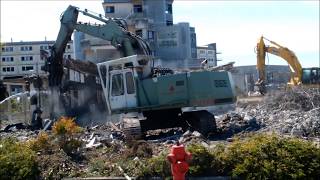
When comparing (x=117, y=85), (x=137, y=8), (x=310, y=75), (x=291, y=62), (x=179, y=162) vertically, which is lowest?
(x=179, y=162)

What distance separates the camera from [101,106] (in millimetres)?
28344

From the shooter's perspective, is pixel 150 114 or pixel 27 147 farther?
pixel 150 114

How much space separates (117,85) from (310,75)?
1208 inches

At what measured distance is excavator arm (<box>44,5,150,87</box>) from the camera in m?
24.6

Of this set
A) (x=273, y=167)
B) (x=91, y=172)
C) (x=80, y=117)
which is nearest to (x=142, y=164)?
(x=91, y=172)

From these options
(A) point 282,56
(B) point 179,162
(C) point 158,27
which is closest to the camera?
(B) point 179,162

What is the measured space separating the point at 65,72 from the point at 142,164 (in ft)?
56.1

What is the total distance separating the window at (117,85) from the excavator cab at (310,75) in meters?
29.5

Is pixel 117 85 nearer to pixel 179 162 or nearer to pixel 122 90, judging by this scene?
pixel 122 90

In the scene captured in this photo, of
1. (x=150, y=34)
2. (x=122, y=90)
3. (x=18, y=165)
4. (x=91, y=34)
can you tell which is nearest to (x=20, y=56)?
(x=150, y=34)

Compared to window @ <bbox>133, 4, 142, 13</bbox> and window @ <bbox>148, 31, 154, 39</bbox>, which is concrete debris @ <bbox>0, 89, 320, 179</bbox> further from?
window @ <bbox>133, 4, 142, 13</bbox>

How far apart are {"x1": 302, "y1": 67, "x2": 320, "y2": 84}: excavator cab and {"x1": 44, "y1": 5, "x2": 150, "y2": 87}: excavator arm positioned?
83.8 feet

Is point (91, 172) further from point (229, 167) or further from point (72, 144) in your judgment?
point (229, 167)

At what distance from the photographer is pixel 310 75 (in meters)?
48.2
